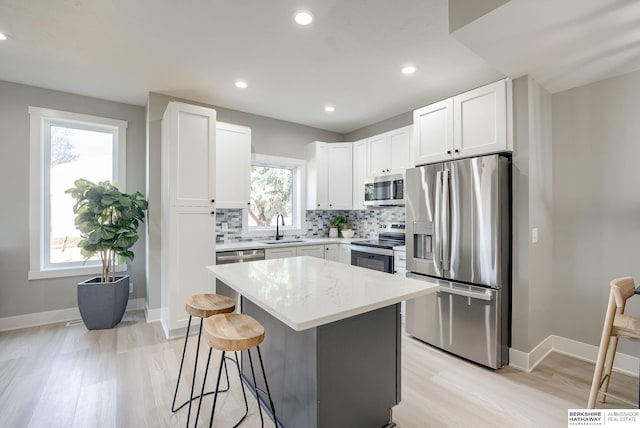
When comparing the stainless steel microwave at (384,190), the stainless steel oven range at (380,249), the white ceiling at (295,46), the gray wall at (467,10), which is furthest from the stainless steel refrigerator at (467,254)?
the gray wall at (467,10)

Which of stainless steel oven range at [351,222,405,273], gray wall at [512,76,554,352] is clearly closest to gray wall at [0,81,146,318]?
stainless steel oven range at [351,222,405,273]

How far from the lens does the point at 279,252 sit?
151 inches

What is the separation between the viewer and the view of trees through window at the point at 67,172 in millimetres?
3555

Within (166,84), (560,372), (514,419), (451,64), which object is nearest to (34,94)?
(166,84)

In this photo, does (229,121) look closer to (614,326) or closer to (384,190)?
(384,190)

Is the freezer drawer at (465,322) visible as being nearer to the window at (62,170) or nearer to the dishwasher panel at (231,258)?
the dishwasher panel at (231,258)

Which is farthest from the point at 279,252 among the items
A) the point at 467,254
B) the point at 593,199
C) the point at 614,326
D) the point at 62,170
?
the point at 593,199

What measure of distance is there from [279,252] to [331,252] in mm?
842

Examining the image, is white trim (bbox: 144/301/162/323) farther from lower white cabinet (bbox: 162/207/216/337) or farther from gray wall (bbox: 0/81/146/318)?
gray wall (bbox: 0/81/146/318)

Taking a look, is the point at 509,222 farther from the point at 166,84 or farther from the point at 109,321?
the point at 109,321

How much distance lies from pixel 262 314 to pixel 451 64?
2758 millimetres

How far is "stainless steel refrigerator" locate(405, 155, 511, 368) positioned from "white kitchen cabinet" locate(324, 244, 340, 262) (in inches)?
58.5

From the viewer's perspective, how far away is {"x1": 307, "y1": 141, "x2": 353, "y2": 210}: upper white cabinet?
4574 millimetres

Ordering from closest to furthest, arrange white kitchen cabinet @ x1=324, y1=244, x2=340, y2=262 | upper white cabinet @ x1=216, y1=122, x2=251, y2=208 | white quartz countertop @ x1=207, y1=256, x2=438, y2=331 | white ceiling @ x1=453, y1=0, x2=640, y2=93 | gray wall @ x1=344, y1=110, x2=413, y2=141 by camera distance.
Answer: white quartz countertop @ x1=207, y1=256, x2=438, y2=331
white ceiling @ x1=453, y1=0, x2=640, y2=93
upper white cabinet @ x1=216, y1=122, x2=251, y2=208
gray wall @ x1=344, y1=110, x2=413, y2=141
white kitchen cabinet @ x1=324, y1=244, x2=340, y2=262
